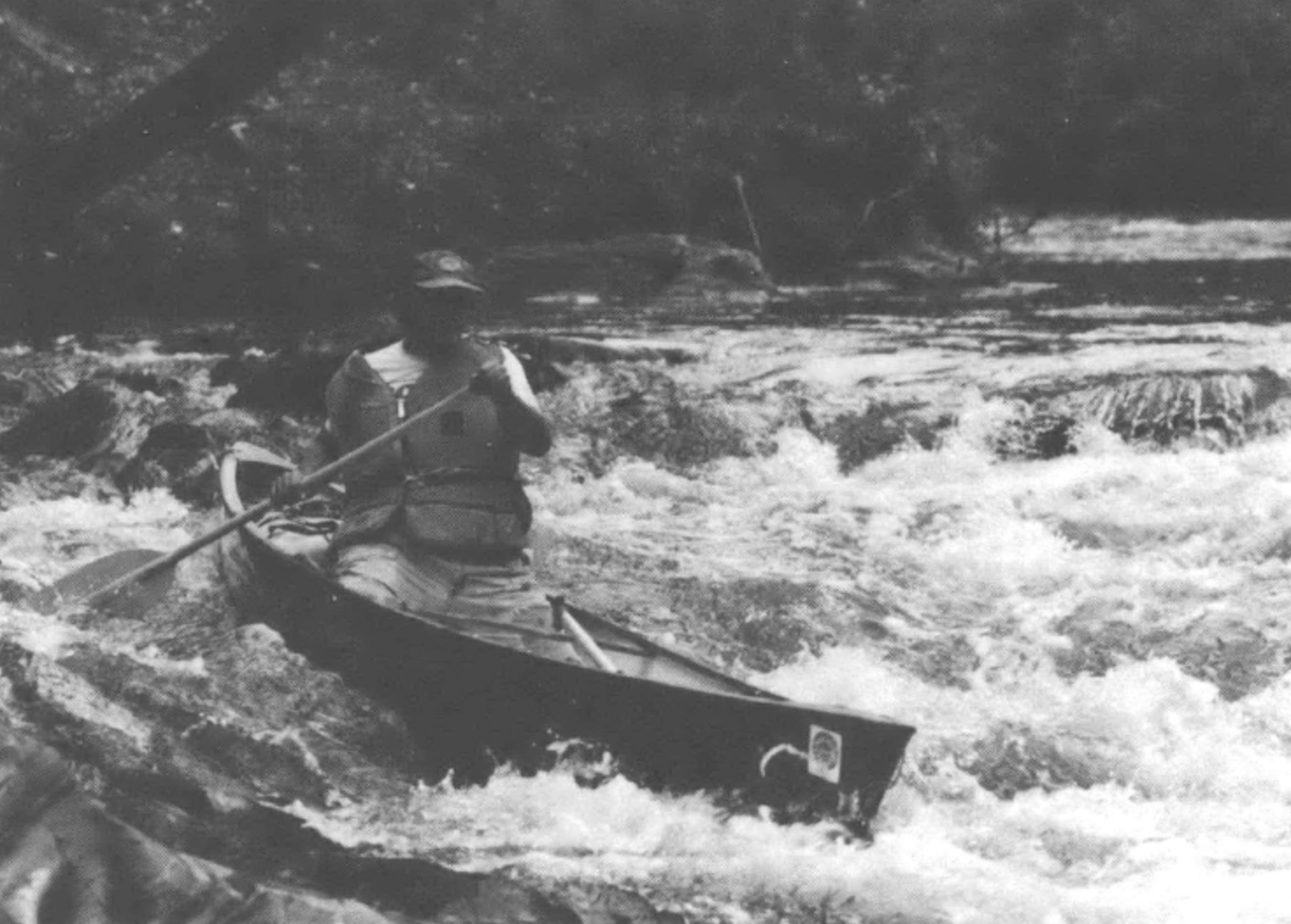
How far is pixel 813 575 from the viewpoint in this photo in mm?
7590

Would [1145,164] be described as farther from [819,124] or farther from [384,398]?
[384,398]

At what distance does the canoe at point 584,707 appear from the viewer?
4.66 meters

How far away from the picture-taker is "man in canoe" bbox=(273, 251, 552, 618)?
18.6 ft

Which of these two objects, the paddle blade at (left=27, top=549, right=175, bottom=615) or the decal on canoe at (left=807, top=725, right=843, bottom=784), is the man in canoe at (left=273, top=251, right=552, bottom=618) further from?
the decal on canoe at (left=807, top=725, right=843, bottom=784)

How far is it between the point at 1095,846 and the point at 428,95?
1314 cm

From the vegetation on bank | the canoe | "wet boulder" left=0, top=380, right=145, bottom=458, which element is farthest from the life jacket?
the vegetation on bank

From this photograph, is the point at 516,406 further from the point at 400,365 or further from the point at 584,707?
the point at 584,707

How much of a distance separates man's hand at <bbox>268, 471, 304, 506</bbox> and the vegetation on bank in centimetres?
728

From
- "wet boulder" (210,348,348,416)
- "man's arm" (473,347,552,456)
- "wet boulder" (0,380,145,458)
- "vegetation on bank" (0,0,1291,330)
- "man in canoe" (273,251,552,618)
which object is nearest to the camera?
"man's arm" (473,347,552,456)

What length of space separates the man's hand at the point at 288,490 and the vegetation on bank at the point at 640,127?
7277 mm

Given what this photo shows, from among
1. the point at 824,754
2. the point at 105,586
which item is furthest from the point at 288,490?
the point at 824,754

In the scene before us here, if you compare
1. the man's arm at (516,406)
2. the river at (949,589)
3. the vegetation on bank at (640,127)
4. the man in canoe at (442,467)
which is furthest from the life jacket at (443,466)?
the vegetation on bank at (640,127)

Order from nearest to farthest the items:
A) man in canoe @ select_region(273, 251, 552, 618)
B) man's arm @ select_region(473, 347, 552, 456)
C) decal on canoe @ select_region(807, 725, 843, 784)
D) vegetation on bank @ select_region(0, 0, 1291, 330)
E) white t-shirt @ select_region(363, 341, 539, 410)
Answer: decal on canoe @ select_region(807, 725, 843, 784) → man's arm @ select_region(473, 347, 552, 456) → man in canoe @ select_region(273, 251, 552, 618) → white t-shirt @ select_region(363, 341, 539, 410) → vegetation on bank @ select_region(0, 0, 1291, 330)

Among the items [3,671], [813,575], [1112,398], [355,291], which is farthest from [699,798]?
[355,291]
